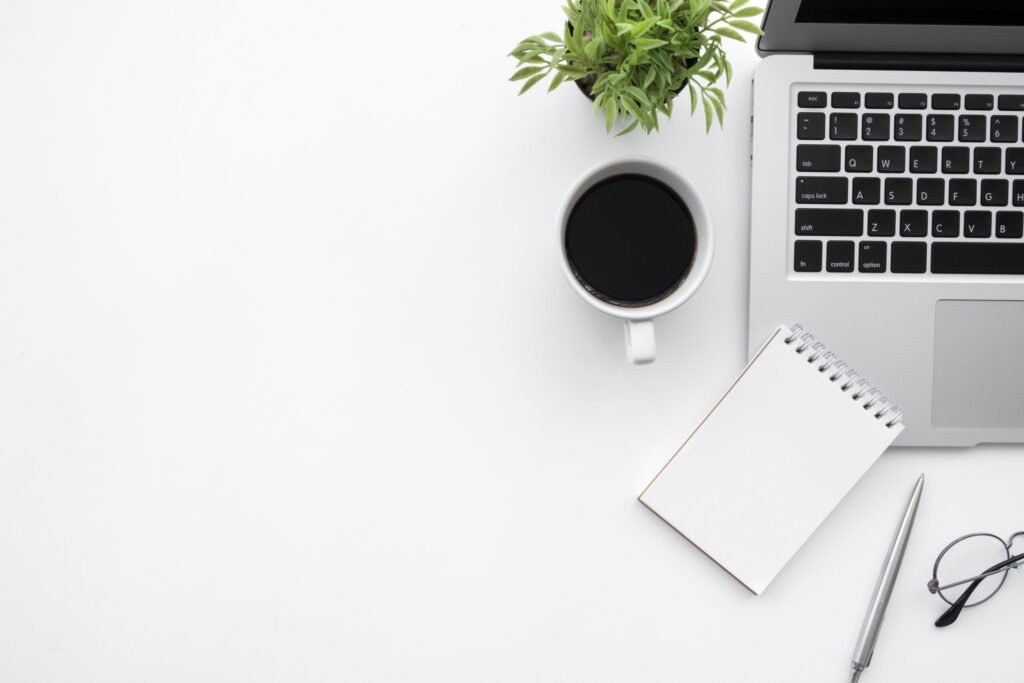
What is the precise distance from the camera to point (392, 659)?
594 millimetres

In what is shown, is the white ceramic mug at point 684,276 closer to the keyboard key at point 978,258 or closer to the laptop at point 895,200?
the laptop at point 895,200

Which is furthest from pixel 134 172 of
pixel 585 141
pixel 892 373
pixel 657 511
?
pixel 892 373

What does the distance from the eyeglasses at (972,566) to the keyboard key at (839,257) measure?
245 millimetres

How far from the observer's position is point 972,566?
0.59 metres

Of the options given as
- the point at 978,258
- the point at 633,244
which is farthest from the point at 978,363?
the point at 633,244

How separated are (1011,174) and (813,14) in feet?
0.65

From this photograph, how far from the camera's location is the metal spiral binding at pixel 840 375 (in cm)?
55

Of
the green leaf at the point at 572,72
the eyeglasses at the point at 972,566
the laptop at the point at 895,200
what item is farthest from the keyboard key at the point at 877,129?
the eyeglasses at the point at 972,566

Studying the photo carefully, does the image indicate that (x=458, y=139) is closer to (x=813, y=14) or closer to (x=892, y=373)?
(x=813, y=14)

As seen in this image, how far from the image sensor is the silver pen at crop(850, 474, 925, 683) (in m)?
0.58

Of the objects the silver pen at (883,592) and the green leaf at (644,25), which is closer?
the green leaf at (644,25)

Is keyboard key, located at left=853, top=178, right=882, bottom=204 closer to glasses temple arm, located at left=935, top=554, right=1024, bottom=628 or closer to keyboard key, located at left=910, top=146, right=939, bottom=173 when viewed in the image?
keyboard key, located at left=910, top=146, right=939, bottom=173

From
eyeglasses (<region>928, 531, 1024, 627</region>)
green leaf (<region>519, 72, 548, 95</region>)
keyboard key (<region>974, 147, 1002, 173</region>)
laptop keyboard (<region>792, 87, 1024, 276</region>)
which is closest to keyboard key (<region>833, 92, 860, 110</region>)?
laptop keyboard (<region>792, 87, 1024, 276</region>)

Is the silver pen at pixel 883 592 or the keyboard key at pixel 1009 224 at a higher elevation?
the keyboard key at pixel 1009 224
